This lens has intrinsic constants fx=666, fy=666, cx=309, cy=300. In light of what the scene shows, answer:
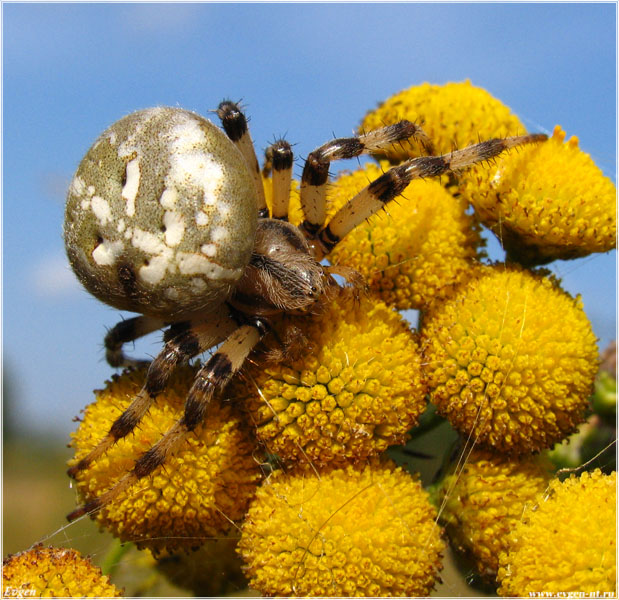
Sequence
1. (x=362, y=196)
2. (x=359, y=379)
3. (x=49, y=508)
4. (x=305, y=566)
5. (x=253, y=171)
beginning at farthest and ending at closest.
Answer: (x=49, y=508) < (x=253, y=171) < (x=362, y=196) < (x=359, y=379) < (x=305, y=566)

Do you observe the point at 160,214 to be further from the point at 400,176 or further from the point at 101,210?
the point at 400,176

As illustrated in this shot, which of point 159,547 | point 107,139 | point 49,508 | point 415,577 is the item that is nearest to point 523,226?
point 415,577

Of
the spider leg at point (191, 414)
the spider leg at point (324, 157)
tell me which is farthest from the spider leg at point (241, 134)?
the spider leg at point (191, 414)

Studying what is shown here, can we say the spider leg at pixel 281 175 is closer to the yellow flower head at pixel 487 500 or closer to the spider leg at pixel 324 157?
the spider leg at pixel 324 157

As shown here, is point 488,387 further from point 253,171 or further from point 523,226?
point 253,171

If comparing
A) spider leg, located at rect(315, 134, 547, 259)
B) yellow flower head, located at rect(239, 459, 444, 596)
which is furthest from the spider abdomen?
yellow flower head, located at rect(239, 459, 444, 596)

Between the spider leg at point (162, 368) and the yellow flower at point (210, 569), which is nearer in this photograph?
the spider leg at point (162, 368)
